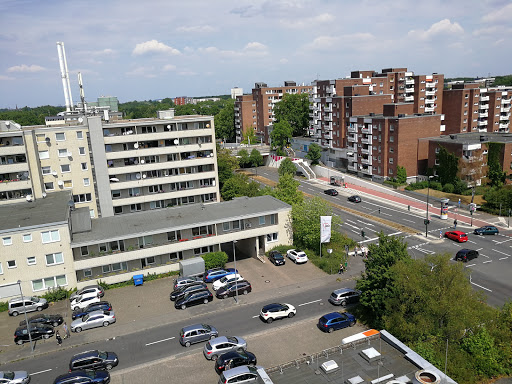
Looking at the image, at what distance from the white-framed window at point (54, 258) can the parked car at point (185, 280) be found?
1108cm

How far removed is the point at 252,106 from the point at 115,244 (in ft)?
319

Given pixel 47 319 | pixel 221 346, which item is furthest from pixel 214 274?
pixel 47 319

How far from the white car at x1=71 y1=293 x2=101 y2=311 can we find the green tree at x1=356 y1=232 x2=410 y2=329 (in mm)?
→ 23144

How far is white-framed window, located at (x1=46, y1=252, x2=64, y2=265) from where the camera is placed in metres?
38.1

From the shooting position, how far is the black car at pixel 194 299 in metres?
35.2

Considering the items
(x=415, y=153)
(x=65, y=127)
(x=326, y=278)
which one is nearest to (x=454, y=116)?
(x=415, y=153)

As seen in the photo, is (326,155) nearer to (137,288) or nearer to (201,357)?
(137,288)

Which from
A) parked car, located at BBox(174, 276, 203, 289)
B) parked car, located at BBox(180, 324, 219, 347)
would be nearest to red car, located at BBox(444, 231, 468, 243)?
→ parked car, located at BBox(174, 276, 203, 289)

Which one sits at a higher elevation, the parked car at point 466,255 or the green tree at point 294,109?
the green tree at point 294,109

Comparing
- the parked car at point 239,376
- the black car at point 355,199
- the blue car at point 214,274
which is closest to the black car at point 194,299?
the blue car at point 214,274

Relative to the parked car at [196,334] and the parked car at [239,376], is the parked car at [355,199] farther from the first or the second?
the parked car at [239,376]

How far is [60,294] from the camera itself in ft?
124

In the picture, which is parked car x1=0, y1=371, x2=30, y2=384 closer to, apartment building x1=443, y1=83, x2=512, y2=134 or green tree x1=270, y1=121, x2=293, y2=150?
green tree x1=270, y1=121, x2=293, y2=150

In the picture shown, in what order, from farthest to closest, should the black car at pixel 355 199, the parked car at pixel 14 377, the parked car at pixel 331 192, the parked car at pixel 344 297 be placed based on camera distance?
the parked car at pixel 331 192
the black car at pixel 355 199
the parked car at pixel 344 297
the parked car at pixel 14 377
